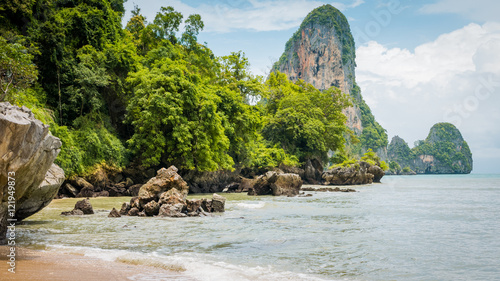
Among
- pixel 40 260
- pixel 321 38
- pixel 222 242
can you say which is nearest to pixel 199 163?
pixel 222 242

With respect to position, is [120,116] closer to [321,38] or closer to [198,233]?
[198,233]

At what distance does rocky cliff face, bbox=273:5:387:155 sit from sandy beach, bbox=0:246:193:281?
112 meters

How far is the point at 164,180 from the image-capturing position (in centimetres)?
1511

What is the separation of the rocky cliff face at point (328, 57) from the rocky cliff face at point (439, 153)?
2486 centimetres

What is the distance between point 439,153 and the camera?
141 m

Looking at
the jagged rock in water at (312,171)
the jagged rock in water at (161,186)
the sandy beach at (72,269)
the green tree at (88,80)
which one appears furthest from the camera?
the jagged rock in water at (312,171)

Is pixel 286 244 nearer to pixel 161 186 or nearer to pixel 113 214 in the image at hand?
pixel 113 214

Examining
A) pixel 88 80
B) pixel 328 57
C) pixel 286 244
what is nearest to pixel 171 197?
pixel 286 244

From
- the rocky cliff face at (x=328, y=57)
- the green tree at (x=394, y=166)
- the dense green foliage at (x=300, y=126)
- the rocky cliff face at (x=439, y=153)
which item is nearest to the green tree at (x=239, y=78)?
the dense green foliage at (x=300, y=126)

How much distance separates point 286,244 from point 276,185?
18.2 m

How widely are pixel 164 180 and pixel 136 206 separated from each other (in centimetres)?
151

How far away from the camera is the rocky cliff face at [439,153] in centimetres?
14000

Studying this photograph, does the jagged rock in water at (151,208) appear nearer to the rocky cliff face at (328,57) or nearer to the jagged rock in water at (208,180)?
the jagged rock in water at (208,180)

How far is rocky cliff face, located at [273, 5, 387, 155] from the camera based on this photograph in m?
115
